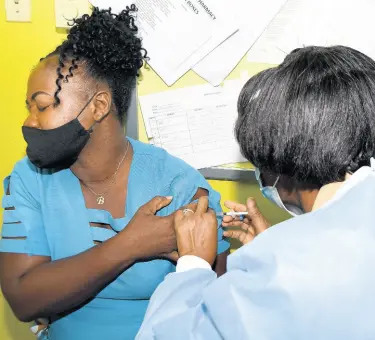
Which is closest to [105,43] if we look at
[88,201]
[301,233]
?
[88,201]

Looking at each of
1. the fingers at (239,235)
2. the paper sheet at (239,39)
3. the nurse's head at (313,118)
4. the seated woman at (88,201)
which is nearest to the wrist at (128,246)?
the seated woman at (88,201)

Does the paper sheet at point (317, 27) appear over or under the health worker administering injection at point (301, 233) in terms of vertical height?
over

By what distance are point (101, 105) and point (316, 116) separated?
0.57 metres

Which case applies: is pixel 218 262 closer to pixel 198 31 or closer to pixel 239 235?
pixel 239 235

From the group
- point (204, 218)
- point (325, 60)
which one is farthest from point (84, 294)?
point (325, 60)

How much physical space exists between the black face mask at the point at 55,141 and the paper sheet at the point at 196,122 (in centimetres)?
40

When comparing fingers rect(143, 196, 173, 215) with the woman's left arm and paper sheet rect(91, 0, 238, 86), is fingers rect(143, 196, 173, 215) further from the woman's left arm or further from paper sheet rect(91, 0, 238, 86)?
paper sheet rect(91, 0, 238, 86)

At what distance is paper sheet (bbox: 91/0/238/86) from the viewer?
1.58 m

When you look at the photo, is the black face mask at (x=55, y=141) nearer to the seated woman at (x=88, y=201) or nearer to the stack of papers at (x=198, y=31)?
the seated woman at (x=88, y=201)

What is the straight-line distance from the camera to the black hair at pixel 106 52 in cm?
131

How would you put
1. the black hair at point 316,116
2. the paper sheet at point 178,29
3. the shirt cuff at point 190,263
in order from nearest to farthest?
1. the black hair at point 316,116
2. the shirt cuff at point 190,263
3. the paper sheet at point 178,29

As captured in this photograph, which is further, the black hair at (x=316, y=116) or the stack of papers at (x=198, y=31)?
the stack of papers at (x=198, y=31)

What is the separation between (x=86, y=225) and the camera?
131cm

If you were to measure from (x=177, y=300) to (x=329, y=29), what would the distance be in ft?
2.93
